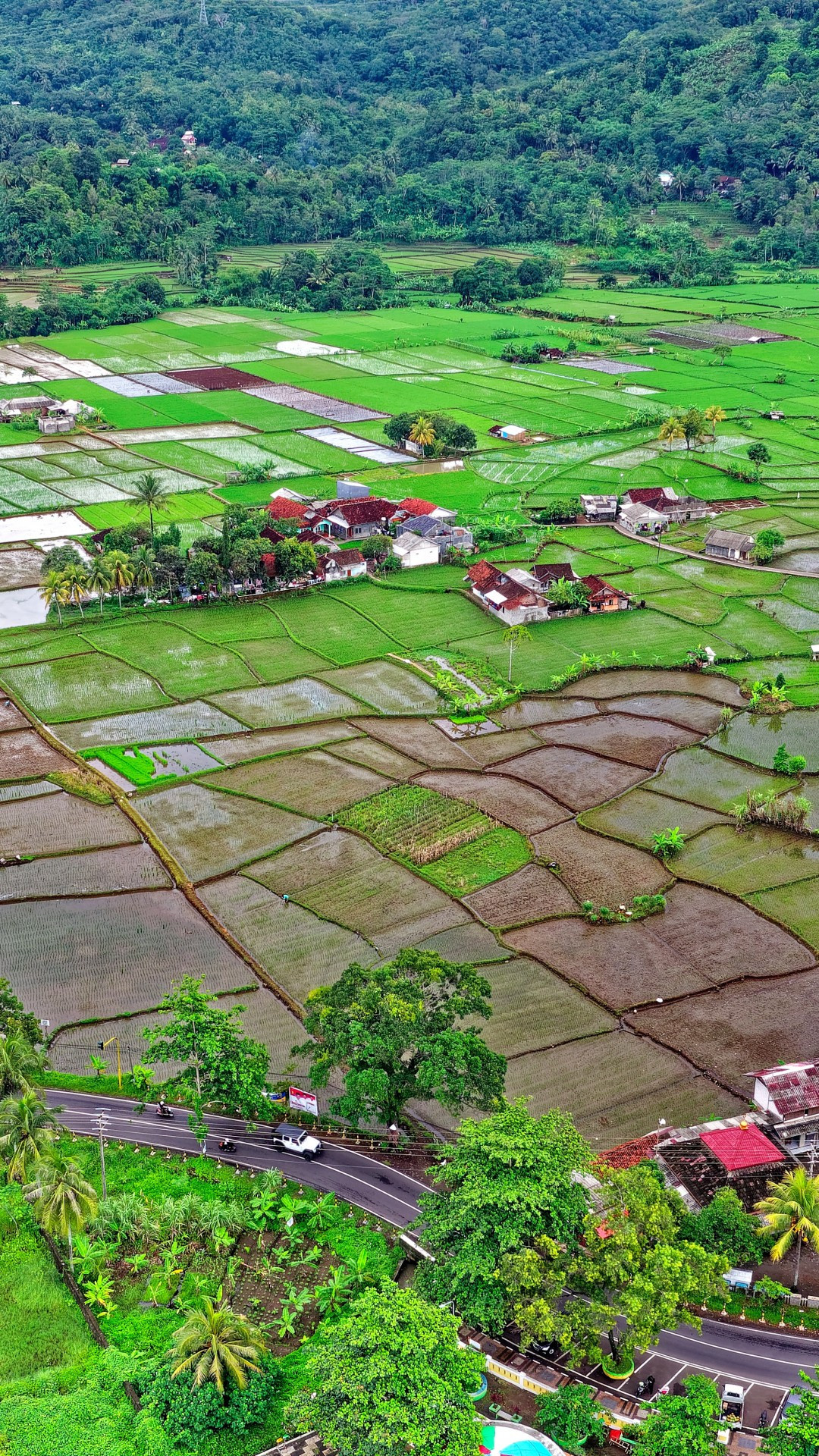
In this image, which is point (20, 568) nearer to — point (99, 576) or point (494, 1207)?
point (99, 576)

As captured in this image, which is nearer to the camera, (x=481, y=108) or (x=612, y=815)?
(x=612, y=815)

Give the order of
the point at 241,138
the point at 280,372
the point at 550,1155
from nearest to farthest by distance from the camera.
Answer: the point at 550,1155, the point at 280,372, the point at 241,138

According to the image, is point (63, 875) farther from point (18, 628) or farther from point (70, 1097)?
Result: point (18, 628)

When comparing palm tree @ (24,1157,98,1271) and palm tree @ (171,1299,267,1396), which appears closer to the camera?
palm tree @ (171,1299,267,1396)

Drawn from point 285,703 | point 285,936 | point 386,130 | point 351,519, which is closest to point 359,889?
point 285,936

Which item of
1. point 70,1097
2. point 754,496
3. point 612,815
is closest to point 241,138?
point 754,496

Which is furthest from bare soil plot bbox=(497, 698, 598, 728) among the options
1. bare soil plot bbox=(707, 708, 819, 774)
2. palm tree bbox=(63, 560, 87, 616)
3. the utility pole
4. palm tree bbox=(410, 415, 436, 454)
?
palm tree bbox=(410, 415, 436, 454)

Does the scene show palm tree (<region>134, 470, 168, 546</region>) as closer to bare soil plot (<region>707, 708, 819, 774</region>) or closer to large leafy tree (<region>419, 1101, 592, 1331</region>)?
bare soil plot (<region>707, 708, 819, 774</region>)
